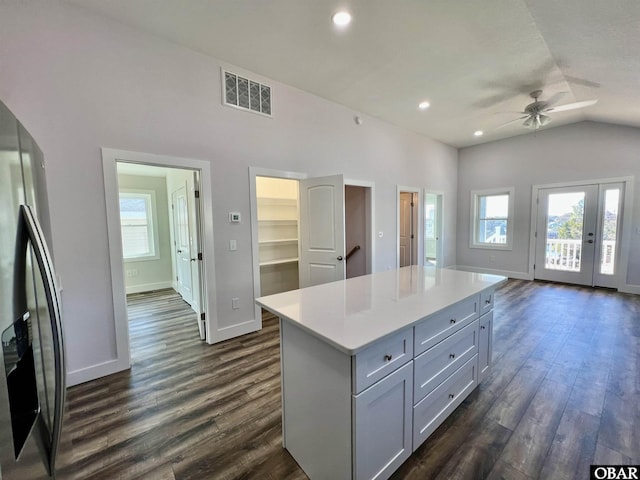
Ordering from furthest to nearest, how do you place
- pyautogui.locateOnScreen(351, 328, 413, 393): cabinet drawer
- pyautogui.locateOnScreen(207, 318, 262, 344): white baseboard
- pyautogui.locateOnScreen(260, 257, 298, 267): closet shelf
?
pyautogui.locateOnScreen(260, 257, 298, 267): closet shelf, pyautogui.locateOnScreen(207, 318, 262, 344): white baseboard, pyautogui.locateOnScreen(351, 328, 413, 393): cabinet drawer

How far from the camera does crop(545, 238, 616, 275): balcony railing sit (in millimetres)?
5055

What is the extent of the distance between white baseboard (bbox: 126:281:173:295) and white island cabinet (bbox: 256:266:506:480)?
501cm

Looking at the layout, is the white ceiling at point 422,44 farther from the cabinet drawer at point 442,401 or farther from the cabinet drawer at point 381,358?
the cabinet drawer at point 442,401

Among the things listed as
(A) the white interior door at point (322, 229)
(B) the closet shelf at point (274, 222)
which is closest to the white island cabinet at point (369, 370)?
(A) the white interior door at point (322, 229)

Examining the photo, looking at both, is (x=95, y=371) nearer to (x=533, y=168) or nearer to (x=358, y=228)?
(x=358, y=228)

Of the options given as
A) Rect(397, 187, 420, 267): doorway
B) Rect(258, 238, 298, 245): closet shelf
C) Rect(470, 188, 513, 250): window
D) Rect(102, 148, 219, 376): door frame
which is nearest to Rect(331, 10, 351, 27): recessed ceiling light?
Rect(102, 148, 219, 376): door frame

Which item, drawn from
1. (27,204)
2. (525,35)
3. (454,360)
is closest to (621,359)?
(454,360)

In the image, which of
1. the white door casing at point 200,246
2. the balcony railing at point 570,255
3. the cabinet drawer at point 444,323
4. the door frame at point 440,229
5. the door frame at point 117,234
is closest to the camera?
the cabinet drawer at point 444,323

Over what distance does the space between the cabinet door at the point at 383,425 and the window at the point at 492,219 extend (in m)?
6.26

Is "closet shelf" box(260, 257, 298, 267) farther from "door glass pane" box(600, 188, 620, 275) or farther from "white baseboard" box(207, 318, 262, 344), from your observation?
"door glass pane" box(600, 188, 620, 275)

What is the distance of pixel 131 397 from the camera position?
216cm

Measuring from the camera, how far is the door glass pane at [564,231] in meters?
5.36

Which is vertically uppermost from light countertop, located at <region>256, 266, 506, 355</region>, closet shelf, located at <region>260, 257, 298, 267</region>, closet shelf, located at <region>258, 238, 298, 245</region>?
closet shelf, located at <region>258, 238, 298, 245</region>

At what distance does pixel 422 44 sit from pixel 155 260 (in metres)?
5.95
